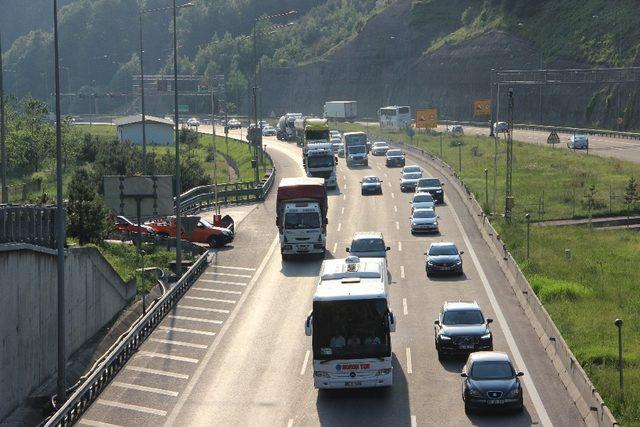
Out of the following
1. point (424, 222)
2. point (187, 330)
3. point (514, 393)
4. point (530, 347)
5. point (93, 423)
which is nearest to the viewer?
point (514, 393)

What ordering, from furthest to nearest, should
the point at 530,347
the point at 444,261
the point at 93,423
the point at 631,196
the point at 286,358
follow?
the point at 631,196
the point at 444,261
the point at 530,347
the point at 286,358
the point at 93,423

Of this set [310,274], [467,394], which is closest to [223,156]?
[310,274]

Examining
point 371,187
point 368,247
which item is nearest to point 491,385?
point 368,247

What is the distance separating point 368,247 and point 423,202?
16278 mm

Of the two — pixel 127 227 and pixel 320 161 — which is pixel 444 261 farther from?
pixel 320 161

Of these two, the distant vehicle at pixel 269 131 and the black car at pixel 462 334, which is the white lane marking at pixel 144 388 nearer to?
the black car at pixel 462 334

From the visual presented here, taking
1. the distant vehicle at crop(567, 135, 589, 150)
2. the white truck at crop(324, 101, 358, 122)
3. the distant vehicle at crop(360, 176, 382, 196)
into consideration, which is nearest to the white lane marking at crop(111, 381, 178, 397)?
the distant vehicle at crop(360, 176, 382, 196)

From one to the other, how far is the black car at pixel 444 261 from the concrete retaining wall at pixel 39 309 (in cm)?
1294

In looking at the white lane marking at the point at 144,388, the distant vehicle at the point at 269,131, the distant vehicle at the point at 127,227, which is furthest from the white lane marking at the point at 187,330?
the distant vehicle at the point at 269,131

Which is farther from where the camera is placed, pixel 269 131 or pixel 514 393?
pixel 269 131

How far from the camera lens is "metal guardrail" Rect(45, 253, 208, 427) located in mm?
29766

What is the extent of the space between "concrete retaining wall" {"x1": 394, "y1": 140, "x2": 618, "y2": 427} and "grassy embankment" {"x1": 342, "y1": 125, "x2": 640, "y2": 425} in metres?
0.71

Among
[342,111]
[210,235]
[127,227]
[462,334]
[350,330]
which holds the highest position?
[342,111]

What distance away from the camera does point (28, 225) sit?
3588 centimetres
